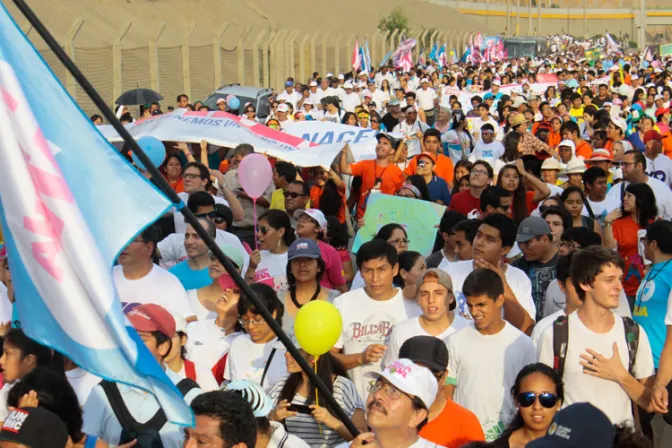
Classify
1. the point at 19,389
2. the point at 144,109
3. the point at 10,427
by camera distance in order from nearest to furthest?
the point at 10,427
the point at 19,389
the point at 144,109

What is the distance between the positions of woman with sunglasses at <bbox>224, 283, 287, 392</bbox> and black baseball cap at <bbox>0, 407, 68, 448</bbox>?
163cm

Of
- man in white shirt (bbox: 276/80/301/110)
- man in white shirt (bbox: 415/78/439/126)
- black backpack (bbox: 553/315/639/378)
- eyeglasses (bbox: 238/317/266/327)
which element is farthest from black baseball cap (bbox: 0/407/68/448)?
man in white shirt (bbox: 276/80/301/110)

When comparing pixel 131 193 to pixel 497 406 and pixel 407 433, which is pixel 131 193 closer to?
pixel 407 433

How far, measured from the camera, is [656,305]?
6699 mm

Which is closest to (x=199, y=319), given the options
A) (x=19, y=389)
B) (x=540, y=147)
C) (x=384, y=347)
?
(x=384, y=347)

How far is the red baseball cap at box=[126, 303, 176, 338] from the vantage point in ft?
18.1

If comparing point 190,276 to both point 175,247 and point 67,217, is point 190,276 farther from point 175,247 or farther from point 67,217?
point 67,217

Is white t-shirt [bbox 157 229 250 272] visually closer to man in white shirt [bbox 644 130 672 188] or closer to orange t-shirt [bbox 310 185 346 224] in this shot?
orange t-shirt [bbox 310 185 346 224]

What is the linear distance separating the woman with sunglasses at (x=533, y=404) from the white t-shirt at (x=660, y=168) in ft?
24.5

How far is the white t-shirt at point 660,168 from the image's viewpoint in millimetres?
12289

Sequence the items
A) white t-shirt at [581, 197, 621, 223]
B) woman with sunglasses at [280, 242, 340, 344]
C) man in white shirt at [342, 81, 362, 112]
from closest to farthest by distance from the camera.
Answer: woman with sunglasses at [280, 242, 340, 344]
white t-shirt at [581, 197, 621, 223]
man in white shirt at [342, 81, 362, 112]

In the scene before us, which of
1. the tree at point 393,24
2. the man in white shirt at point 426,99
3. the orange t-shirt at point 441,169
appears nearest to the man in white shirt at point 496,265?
the orange t-shirt at point 441,169

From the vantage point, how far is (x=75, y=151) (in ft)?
14.1

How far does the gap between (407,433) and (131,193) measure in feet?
4.74
